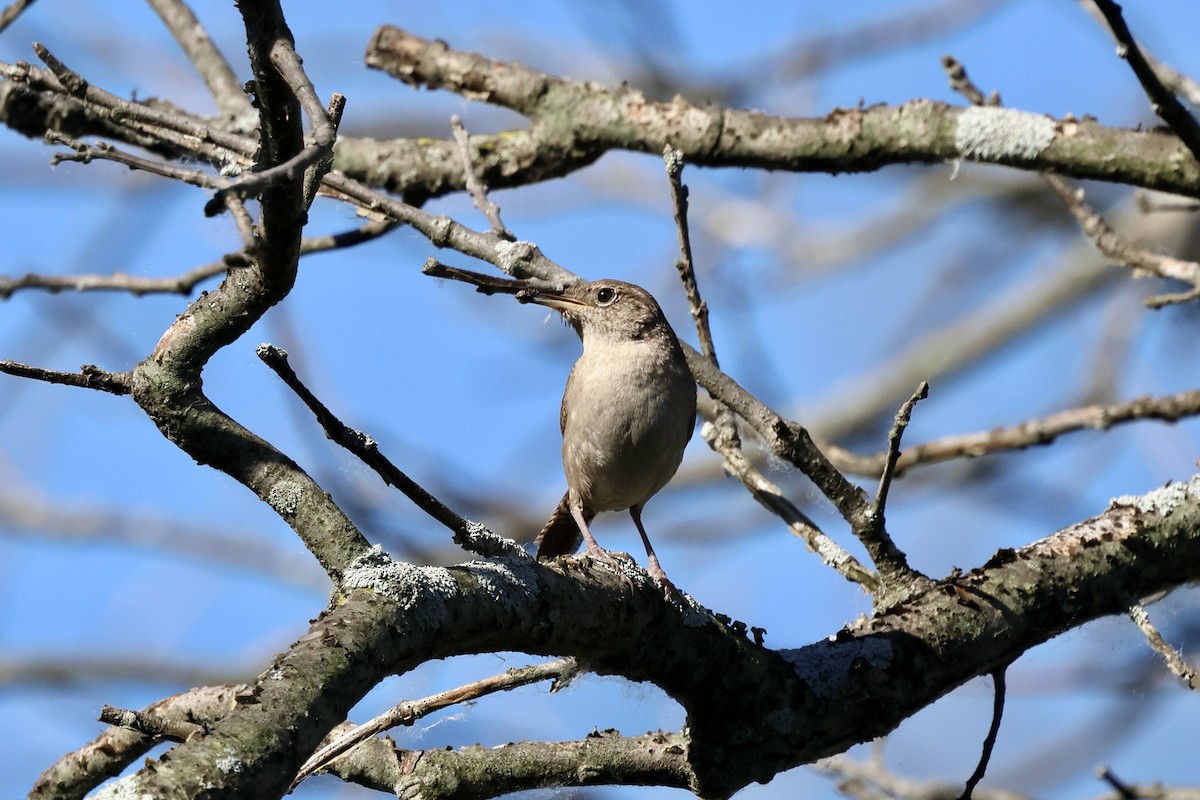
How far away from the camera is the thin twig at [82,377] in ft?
8.10

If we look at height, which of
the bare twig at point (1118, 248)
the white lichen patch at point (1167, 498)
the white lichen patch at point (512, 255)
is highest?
the bare twig at point (1118, 248)

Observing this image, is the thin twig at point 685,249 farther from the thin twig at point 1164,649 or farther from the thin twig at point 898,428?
the thin twig at point 1164,649

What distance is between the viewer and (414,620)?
2.23 metres

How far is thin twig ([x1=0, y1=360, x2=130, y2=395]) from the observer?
247cm

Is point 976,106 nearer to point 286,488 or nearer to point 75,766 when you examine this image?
point 286,488

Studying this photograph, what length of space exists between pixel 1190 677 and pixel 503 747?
1705 millimetres

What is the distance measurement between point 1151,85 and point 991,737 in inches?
76.1

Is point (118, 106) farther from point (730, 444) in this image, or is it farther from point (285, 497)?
point (730, 444)

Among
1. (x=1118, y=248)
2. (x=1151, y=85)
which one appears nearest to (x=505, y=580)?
(x=1151, y=85)

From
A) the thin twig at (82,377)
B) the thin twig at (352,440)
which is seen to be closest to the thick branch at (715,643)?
the thin twig at (352,440)

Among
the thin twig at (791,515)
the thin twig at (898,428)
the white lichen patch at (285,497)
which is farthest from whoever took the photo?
the thin twig at (791,515)

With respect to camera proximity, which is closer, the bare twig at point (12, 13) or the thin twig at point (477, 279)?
the thin twig at point (477, 279)

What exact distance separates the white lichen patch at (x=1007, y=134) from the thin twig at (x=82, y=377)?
306 centimetres

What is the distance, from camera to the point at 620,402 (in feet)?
16.0
